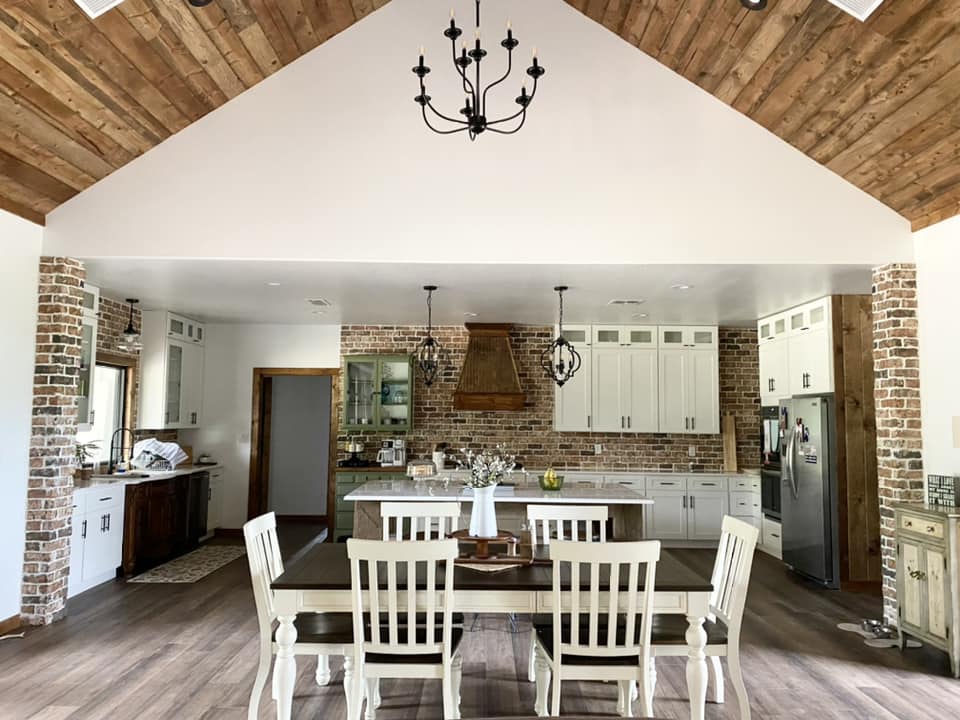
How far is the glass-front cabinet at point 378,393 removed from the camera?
841cm

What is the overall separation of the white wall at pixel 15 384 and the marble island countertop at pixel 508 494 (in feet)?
7.50

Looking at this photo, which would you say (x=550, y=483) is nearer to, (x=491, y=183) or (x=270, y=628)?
(x=491, y=183)

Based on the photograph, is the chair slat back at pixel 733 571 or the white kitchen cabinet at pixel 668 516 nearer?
the chair slat back at pixel 733 571

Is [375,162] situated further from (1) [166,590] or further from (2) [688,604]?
(1) [166,590]

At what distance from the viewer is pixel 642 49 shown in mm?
5074

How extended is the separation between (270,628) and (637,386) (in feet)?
19.5

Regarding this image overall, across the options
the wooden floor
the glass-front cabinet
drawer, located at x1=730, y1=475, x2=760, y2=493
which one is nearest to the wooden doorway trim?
the glass-front cabinet

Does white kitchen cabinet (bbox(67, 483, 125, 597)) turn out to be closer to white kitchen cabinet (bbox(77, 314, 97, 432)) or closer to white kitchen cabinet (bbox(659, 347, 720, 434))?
white kitchen cabinet (bbox(77, 314, 97, 432))

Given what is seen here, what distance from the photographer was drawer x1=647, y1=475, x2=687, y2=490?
8.02 metres

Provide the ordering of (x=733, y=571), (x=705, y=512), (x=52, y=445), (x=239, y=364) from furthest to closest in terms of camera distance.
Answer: (x=239, y=364) → (x=705, y=512) → (x=52, y=445) → (x=733, y=571)

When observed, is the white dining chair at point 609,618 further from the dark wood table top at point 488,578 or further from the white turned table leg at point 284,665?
the white turned table leg at point 284,665

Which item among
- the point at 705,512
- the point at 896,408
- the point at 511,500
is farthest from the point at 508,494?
the point at 705,512

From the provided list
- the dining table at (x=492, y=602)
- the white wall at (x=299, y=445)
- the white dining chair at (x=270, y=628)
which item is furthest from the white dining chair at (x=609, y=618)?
the white wall at (x=299, y=445)

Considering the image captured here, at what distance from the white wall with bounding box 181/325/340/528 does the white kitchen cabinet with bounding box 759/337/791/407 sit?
5115 millimetres
